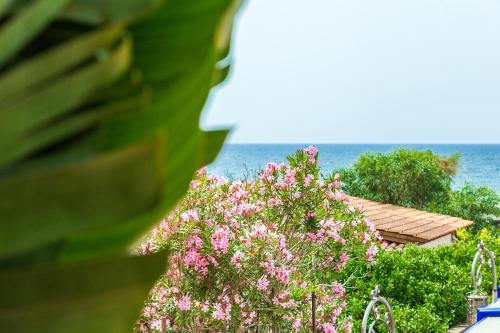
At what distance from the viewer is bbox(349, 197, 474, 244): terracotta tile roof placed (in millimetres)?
14164

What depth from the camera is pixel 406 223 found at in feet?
49.7

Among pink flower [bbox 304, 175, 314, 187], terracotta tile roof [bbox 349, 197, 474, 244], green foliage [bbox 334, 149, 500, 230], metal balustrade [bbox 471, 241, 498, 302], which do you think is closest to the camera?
pink flower [bbox 304, 175, 314, 187]

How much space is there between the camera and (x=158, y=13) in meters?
0.22

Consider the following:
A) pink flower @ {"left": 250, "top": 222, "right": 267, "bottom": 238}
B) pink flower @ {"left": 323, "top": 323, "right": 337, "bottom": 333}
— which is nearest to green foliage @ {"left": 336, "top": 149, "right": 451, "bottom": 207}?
pink flower @ {"left": 323, "top": 323, "right": 337, "bottom": 333}

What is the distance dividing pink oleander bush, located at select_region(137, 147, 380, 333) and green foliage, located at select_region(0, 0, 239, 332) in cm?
430

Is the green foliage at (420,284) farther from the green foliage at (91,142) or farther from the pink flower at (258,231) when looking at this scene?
the green foliage at (91,142)

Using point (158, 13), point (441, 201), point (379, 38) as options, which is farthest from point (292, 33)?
point (158, 13)

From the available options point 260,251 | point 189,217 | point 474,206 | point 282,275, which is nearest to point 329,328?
point 282,275

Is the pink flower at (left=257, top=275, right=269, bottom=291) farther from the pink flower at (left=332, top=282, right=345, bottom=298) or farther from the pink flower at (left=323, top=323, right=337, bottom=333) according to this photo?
the pink flower at (left=332, top=282, right=345, bottom=298)

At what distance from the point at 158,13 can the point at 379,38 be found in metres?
66.9

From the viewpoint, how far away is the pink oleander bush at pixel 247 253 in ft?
15.7

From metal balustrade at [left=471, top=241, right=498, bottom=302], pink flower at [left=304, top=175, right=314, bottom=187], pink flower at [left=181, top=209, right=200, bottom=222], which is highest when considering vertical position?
pink flower at [left=304, top=175, right=314, bottom=187]

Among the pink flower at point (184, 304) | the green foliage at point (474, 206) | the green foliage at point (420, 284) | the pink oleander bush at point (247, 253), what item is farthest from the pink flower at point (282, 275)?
the green foliage at point (474, 206)

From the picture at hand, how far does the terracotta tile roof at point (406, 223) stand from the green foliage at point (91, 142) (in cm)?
1341
